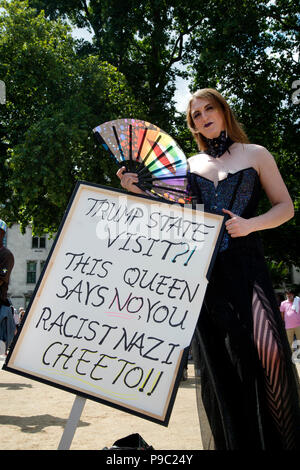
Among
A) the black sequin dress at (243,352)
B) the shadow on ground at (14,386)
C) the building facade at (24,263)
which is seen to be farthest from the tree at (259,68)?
the building facade at (24,263)

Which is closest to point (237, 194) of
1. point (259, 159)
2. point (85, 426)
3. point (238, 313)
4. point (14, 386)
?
point (259, 159)

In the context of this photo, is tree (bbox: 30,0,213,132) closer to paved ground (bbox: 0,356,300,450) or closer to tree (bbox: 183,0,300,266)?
tree (bbox: 183,0,300,266)

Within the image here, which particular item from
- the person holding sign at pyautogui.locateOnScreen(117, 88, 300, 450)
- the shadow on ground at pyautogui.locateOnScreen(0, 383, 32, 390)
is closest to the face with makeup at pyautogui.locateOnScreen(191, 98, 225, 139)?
the person holding sign at pyautogui.locateOnScreen(117, 88, 300, 450)

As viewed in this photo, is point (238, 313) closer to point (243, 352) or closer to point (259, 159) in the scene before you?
point (243, 352)

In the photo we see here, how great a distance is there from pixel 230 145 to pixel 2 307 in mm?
3001

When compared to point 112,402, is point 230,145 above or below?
above

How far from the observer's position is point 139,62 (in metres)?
17.9

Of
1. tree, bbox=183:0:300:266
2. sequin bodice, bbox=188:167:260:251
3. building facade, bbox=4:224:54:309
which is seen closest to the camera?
sequin bodice, bbox=188:167:260:251

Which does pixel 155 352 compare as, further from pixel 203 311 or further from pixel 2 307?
pixel 2 307

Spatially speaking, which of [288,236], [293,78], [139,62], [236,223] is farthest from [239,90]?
[236,223]

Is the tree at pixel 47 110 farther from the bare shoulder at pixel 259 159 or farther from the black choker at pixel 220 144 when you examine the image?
the bare shoulder at pixel 259 159

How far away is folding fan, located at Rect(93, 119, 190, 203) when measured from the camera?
274 centimetres

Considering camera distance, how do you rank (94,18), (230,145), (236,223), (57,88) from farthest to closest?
(94,18)
(57,88)
(230,145)
(236,223)

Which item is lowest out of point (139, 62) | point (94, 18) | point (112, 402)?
point (112, 402)
